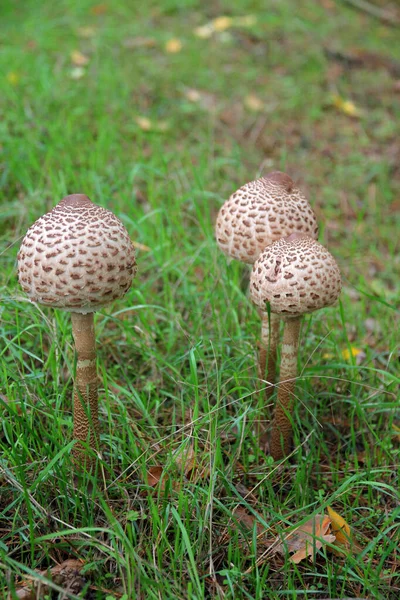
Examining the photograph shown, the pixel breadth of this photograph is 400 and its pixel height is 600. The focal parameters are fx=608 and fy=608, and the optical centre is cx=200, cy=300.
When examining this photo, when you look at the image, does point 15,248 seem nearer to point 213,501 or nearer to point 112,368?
point 112,368

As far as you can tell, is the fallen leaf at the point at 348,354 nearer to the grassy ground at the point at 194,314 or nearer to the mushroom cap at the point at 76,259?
the grassy ground at the point at 194,314

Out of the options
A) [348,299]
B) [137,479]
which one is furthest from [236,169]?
[137,479]

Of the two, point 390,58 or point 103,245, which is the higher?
point 103,245

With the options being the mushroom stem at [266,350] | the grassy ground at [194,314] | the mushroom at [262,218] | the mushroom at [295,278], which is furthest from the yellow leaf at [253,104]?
the mushroom at [295,278]

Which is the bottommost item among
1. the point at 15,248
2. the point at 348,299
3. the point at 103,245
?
the point at 348,299

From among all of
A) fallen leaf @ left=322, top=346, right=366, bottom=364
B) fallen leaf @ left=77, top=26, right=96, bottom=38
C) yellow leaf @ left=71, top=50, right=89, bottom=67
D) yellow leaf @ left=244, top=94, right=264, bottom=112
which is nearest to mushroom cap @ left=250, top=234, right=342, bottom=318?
fallen leaf @ left=322, top=346, right=366, bottom=364

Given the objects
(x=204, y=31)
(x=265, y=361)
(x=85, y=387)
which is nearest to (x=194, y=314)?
(x=265, y=361)

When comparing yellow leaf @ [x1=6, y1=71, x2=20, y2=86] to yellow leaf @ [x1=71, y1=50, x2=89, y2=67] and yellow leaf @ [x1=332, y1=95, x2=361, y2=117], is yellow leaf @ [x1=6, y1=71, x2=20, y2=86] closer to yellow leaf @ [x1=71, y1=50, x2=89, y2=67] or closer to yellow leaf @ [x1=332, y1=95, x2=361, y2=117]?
yellow leaf @ [x1=71, y1=50, x2=89, y2=67]

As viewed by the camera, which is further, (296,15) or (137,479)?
(296,15)
